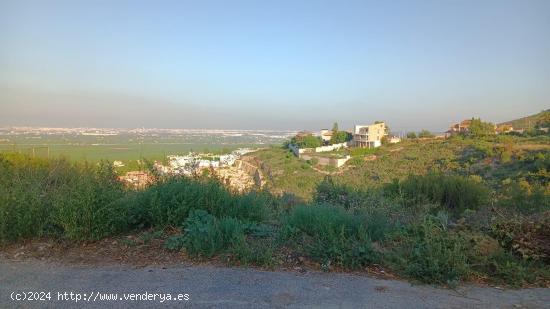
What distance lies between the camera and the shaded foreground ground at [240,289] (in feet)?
12.8

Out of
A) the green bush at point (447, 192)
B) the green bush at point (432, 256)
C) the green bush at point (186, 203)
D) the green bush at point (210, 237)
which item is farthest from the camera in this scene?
the green bush at point (447, 192)

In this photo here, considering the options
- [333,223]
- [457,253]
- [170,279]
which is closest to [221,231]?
[170,279]

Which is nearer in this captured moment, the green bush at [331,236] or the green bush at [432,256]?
the green bush at [432,256]

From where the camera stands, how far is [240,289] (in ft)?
13.8

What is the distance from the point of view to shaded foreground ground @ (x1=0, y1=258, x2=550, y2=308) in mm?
3891

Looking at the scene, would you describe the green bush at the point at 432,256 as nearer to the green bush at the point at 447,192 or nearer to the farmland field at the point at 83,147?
the green bush at the point at 447,192

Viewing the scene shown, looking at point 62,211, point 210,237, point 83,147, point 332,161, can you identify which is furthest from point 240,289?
point 332,161

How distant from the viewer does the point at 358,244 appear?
17.0 ft

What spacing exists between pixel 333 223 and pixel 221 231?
1.69m

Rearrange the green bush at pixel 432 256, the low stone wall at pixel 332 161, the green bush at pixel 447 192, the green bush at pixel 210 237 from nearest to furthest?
1. the green bush at pixel 432 256
2. the green bush at pixel 210 237
3. the green bush at pixel 447 192
4. the low stone wall at pixel 332 161

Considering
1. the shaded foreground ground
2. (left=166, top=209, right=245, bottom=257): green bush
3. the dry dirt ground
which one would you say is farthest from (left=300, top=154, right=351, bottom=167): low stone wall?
the shaded foreground ground

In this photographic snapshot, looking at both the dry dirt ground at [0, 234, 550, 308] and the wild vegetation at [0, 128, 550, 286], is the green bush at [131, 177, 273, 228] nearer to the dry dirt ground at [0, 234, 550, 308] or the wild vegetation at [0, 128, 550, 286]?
the wild vegetation at [0, 128, 550, 286]

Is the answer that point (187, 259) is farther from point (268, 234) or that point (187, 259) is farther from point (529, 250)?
point (529, 250)

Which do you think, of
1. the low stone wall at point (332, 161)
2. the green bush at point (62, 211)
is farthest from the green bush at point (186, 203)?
the low stone wall at point (332, 161)
